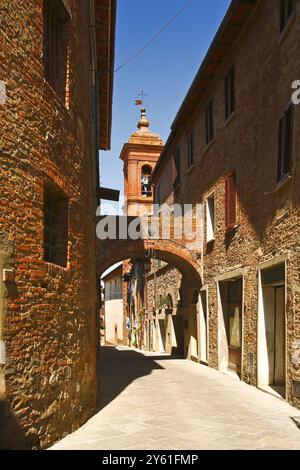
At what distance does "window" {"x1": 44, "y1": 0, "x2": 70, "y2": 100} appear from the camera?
22.2 ft

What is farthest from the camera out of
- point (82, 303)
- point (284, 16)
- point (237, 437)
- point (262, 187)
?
point (262, 187)

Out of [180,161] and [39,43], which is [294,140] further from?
[180,161]

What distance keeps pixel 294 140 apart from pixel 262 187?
2.12 metres

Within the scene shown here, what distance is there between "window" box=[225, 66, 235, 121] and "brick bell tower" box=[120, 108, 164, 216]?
19364 mm

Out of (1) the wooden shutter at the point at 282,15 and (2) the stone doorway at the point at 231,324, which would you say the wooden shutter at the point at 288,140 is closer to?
(1) the wooden shutter at the point at 282,15

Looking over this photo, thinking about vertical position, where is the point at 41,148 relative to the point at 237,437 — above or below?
above

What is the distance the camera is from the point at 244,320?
38.5 feet

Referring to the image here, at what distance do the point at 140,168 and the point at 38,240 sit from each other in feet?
94.6

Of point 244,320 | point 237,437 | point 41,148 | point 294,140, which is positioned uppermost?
point 294,140

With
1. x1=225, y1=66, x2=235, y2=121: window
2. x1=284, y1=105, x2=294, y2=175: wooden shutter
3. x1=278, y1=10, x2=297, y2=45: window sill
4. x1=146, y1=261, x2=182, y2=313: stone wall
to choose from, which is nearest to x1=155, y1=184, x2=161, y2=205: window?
x1=146, y1=261, x2=182, y2=313: stone wall

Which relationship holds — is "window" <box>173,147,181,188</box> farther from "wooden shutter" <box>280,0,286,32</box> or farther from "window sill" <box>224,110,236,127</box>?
"wooden shutter" <box>280,0,286,32</box>

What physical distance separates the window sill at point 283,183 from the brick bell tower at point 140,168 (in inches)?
930
